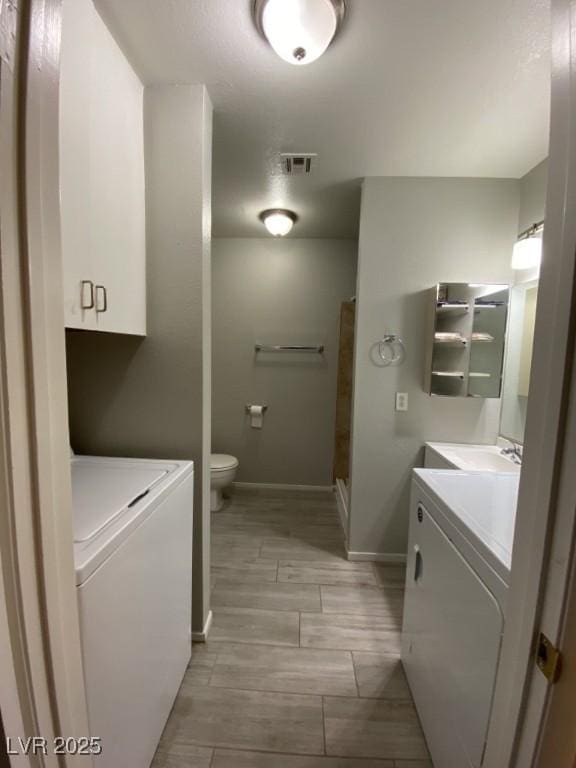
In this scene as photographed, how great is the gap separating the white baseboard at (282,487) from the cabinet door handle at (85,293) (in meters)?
2.58

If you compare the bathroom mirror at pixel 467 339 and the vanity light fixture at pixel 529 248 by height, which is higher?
the vanity light fixture at pixel 529 248

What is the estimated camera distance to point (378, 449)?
84.9 inches

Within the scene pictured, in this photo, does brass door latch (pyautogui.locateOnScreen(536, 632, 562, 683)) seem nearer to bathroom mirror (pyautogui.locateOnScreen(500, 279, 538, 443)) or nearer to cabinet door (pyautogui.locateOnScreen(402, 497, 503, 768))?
cabinet door (pyautogui.locateOnScreen(402, 497, 503, 768))

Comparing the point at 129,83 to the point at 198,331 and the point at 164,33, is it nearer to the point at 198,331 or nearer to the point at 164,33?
the point at 164,33

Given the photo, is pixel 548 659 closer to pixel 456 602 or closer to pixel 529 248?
pixel 456 602

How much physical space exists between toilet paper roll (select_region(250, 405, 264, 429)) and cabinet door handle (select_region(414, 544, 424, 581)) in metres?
2.03

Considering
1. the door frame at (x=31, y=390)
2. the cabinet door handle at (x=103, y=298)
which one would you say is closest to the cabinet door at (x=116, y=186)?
the cabinet door handle at (x=103, y=298)

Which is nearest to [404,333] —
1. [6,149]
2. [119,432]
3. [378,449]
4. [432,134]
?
[378,449]

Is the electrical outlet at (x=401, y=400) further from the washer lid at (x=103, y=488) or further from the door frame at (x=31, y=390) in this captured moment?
the door frame at (x=31, y=390)

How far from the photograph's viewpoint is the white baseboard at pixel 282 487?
3.27 metres

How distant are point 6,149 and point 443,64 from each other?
58.7 inches

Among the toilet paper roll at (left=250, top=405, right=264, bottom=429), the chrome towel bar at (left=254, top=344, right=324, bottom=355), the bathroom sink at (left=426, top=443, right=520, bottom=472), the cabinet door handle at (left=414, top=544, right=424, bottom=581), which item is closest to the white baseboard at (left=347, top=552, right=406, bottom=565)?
the bathroom sink at (left=426, top=443, right=520, bottom=472)

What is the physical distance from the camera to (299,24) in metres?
1.00

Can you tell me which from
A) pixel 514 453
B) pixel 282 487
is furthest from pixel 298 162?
pixel 282 487
